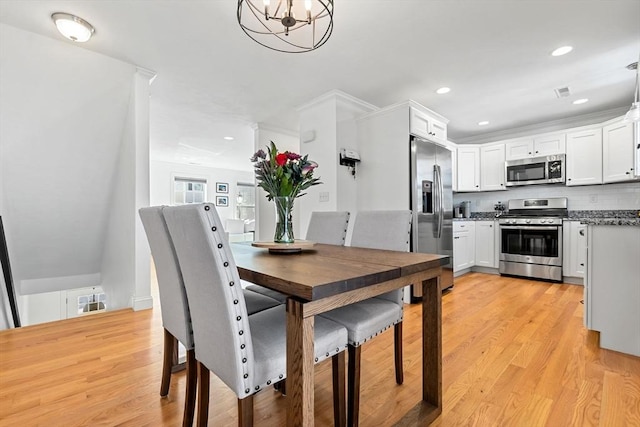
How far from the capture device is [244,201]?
899 cm

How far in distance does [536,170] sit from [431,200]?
7.24 feet

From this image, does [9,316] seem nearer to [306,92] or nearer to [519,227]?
[306,92]

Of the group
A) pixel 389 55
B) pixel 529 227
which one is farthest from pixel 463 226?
pixel 389 55

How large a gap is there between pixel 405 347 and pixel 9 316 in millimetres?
3599

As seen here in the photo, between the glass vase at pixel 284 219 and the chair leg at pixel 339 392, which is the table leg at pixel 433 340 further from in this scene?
the glass vase at pixel 284 219

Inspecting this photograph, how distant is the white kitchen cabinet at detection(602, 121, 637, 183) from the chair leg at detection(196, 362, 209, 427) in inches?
199

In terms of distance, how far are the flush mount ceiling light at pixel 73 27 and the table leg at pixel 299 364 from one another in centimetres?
267

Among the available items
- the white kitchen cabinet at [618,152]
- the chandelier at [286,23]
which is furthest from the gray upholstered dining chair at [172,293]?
the white kitchen cabinet at [618,152]

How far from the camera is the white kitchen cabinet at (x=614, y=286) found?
2027 mm

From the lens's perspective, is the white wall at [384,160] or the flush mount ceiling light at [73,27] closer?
the flush mount ceiling light at [73,27]

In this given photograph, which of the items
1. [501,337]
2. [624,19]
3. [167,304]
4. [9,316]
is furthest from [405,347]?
[9,316]

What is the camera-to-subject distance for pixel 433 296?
1.46m

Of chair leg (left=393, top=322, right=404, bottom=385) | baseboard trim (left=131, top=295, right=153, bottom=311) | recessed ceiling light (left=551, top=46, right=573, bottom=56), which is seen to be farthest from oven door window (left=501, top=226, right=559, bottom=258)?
baseboard trim (left=131, top=295, right=153, bottom=311)

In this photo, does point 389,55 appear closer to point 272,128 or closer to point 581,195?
point 272,128
